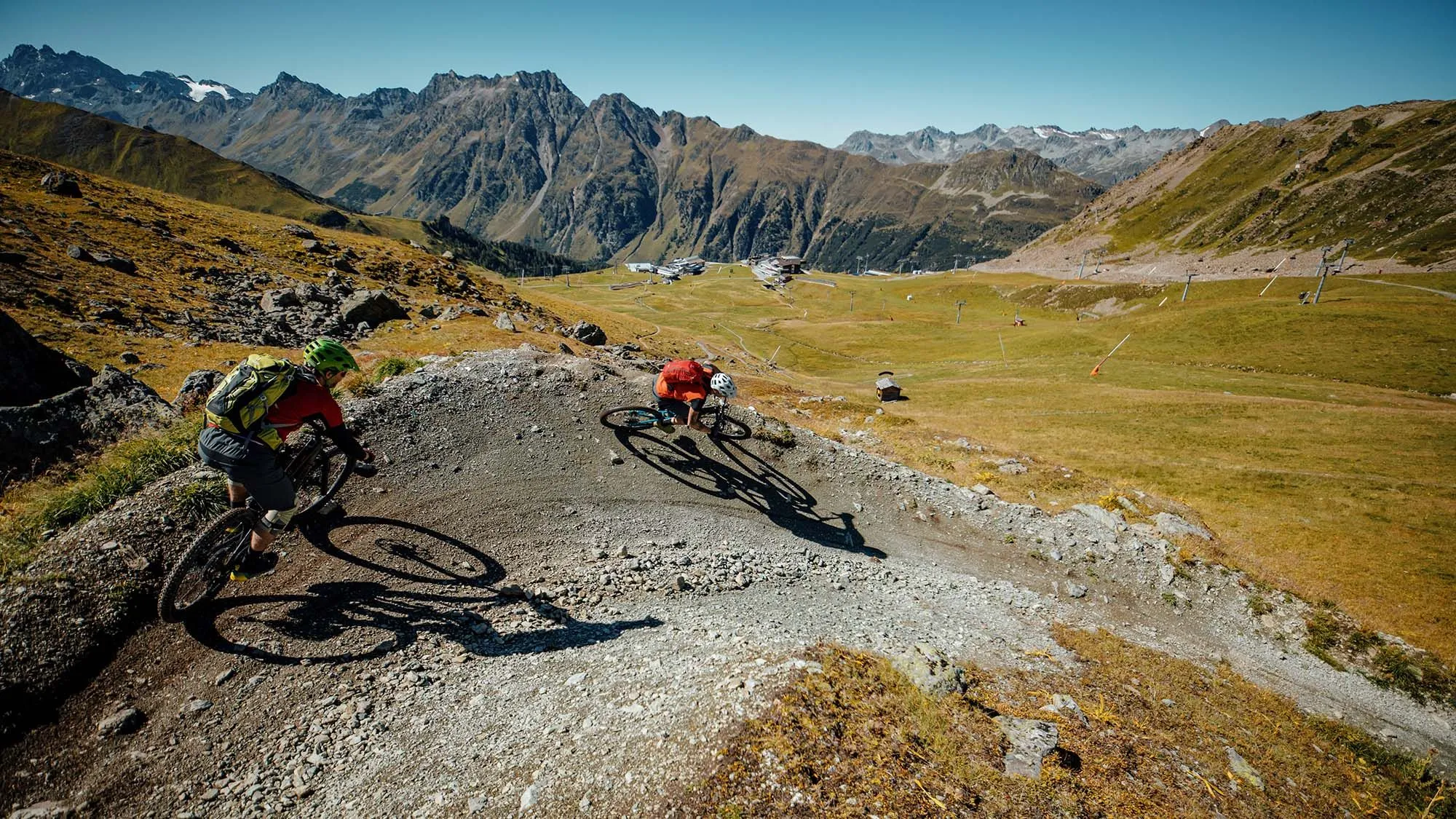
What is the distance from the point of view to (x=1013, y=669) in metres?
11.7

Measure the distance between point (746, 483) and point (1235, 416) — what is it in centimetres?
4242

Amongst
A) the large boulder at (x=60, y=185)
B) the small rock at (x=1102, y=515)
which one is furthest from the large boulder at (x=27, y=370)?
the large boulder at (x=60, y=185)

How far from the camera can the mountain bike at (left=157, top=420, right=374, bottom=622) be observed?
8641mm

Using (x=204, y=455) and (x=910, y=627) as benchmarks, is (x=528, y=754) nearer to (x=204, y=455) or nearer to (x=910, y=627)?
(x=204, y=455)

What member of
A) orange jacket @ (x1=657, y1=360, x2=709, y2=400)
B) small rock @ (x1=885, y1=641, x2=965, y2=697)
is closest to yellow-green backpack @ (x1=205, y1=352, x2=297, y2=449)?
orange jacket @ (x1=657, y1=360, x2=709, y2=400)

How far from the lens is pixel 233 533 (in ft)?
31.0

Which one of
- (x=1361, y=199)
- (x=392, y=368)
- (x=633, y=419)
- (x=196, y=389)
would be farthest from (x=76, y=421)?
(x=1361, y=199)

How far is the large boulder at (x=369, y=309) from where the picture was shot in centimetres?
3327

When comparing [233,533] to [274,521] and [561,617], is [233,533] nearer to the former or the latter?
[274,521]

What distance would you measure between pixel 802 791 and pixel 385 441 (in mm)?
13181

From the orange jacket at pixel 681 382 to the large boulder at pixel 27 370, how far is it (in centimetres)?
1531

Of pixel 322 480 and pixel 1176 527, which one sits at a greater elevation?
pixel 322 480

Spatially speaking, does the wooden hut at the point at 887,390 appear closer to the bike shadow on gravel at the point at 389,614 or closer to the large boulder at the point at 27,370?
the bike shadow on gravel at the point at 389,614

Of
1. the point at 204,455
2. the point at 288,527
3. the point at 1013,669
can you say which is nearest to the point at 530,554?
the point at 288,527
